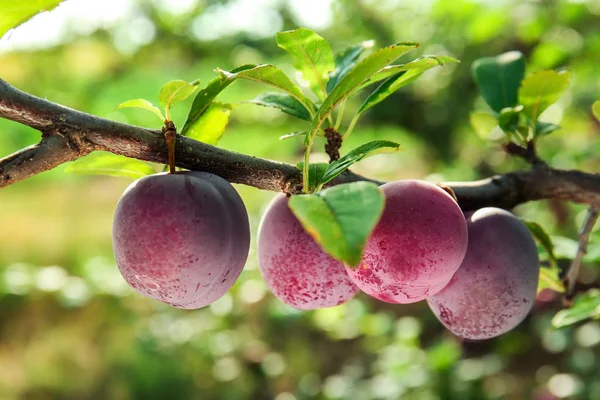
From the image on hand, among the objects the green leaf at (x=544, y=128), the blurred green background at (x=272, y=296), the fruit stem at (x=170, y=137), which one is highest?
the fruit stem at (x=170, y=137)

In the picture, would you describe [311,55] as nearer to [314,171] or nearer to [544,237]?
[314,171]

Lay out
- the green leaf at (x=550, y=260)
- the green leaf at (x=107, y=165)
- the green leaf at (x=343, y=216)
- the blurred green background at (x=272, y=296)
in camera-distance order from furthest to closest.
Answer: the blurred green background at (x=272, y=296) → the green leaf at (x=550, y=260) → the green leaf at (x=107, y=165) → the green leaf at (x=343, y=216)

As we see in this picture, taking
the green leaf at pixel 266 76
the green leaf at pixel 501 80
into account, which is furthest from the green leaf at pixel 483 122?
the green leaf at pixel 266 76

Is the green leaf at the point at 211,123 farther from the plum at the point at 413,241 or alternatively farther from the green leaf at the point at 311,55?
the plum at the point at 413,241

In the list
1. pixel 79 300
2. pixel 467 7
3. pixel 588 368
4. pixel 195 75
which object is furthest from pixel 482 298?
pixel 195 75

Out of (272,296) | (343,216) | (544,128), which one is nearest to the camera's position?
(343,216)

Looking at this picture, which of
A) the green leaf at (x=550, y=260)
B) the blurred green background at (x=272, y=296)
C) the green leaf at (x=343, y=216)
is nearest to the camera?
the green leaf at (x=343, y=216)

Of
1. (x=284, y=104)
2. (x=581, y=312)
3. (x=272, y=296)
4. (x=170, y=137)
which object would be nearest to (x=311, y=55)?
(x=284, y=104)
